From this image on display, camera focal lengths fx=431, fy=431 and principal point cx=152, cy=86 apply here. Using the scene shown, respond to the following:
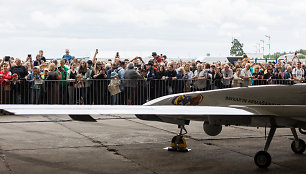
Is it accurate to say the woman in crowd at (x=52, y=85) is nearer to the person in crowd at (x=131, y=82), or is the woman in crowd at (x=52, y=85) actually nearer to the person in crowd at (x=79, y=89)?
the person in crowd at (x=79, y=89)

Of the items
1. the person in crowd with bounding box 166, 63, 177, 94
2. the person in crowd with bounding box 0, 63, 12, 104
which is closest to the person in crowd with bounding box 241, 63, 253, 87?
the person in crowd with bounding box 166, 63, 177, 94

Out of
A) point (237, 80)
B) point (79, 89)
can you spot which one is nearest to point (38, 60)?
point (79, 89)

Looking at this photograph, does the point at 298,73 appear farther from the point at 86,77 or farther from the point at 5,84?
the point at 5,84

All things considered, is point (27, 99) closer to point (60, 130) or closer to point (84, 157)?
point (60, 130)

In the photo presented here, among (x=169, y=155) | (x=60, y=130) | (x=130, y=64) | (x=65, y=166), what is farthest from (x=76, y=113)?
(x=130, y=64)

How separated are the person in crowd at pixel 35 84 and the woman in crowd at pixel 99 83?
223 cm

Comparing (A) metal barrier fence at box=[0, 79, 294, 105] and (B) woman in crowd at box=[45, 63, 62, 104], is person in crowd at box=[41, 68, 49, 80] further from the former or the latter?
(A) metal barrier fence at box=[0, 79, 294, 105]

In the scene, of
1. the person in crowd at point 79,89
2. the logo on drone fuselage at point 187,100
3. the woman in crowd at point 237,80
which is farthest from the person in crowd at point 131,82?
the logo on drone fuselage at point 187,100

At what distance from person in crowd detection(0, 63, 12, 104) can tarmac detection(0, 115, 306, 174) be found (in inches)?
103

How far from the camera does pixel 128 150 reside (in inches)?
406

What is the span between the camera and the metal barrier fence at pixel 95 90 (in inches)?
691

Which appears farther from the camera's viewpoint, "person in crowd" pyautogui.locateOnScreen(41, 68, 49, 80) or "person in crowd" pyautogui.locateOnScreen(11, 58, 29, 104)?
"person in crowd" pyautogui.locateOnScreen(41, 68, 49, 80)

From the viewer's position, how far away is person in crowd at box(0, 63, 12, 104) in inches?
684

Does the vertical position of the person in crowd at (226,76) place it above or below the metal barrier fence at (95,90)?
above
